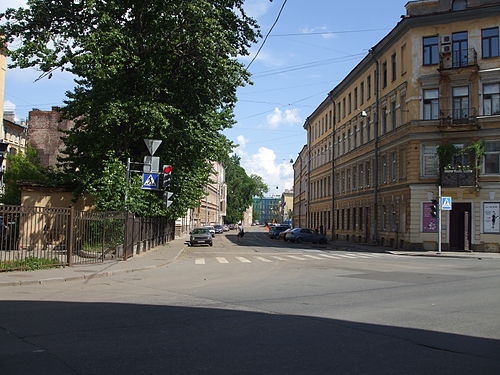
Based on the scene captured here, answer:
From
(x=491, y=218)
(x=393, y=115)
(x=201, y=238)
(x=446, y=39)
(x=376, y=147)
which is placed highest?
(x=446, y=39)

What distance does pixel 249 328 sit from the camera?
7.75m

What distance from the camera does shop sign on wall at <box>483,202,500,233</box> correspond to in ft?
109

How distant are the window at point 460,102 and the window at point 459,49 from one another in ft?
5.71

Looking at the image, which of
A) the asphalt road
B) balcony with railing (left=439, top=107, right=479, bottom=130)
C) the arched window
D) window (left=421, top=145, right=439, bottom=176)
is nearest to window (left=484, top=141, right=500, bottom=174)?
balcony with railing (left=439, top=107, right=479, bottom=130)

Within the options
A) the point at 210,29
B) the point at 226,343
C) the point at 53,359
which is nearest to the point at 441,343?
the point at 226,343

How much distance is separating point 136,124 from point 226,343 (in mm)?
18896

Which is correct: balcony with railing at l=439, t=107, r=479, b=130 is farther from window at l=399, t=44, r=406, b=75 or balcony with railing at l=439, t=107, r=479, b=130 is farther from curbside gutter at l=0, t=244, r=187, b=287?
curbside gutter at l=0, t=244, r=187, b=287

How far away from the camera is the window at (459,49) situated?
34594mm

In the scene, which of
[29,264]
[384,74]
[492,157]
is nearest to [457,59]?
[492,157]

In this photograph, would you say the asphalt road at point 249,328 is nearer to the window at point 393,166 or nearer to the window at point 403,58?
the window at point 393,166

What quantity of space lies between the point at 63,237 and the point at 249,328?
13068 millimetres

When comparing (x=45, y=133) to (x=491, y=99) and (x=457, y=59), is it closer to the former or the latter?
(x=457, y=59)

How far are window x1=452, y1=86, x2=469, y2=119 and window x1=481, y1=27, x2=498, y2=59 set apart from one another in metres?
2.67

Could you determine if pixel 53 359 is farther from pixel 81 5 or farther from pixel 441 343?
pixel 81 5
